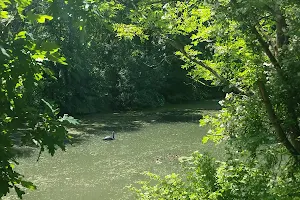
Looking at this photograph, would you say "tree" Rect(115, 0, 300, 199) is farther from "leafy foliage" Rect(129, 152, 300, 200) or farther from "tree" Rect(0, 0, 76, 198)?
"tree" Rect(0, 0, 76, 198)

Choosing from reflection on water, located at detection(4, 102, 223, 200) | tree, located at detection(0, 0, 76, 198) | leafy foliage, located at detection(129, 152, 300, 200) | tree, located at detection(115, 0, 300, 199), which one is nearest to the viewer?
tree, located at detection(0, 0, 76, 198)

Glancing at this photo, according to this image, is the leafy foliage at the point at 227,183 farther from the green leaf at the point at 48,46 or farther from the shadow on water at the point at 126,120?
the shadow on water at the point at 126,120

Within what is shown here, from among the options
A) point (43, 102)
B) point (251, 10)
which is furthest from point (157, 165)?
point (43, 102)

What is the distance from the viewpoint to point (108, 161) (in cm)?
1020

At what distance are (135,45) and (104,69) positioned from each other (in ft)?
6.41

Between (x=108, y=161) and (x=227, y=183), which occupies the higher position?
(x=227, y=183)

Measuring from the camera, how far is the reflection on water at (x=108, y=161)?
8.08 m

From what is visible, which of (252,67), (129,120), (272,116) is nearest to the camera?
(272,116)

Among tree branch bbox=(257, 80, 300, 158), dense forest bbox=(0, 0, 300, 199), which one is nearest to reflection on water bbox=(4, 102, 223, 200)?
dense forest bbox=(0, 0, 300, 199)

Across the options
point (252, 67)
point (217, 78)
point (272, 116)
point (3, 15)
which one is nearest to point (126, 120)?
point (217, 78)

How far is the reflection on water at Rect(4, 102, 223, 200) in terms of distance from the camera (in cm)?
808

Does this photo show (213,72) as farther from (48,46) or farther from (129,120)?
(129,120)

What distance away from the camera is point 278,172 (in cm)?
374

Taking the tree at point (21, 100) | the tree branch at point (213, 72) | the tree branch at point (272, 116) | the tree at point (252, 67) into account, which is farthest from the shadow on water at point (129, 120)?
the tree at point (21, 100)
